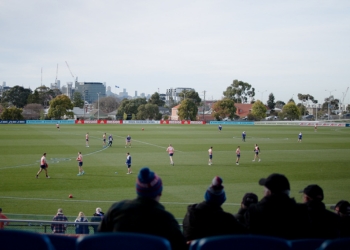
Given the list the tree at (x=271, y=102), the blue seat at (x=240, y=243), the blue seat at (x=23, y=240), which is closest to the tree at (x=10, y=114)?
the tree at (x=271, y=102)

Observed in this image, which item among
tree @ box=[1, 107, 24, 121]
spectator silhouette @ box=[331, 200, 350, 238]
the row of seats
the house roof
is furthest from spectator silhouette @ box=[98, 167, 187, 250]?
the house roof

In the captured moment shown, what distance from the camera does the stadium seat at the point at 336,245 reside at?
288 cm

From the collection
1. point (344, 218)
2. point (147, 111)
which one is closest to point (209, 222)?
point (344, 218)

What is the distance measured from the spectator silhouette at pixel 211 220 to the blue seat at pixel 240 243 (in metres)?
1.25

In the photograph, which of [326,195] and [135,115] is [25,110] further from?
[326,195]

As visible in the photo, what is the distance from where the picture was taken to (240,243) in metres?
2.94

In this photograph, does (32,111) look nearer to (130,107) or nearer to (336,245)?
(130,107)

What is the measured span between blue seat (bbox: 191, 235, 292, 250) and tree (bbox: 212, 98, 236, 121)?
125 meters

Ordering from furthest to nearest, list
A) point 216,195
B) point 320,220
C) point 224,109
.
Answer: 1. point 224,109
2. point 320,220
3. point 216,195

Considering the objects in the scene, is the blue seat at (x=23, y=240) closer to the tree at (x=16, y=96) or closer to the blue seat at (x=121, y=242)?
the blue seat at (x=121, y=242)

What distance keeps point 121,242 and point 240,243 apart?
845mm

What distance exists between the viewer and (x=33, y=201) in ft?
62.4

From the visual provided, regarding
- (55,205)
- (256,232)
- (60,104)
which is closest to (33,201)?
(55,205)

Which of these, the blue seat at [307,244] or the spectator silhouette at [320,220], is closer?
the blue seat at [307,244]
